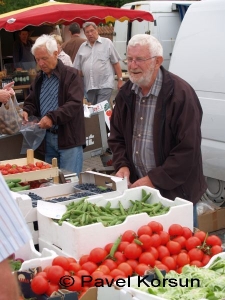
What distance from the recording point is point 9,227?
5.14ft

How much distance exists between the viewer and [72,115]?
592cm

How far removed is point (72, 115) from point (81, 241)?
2674mm

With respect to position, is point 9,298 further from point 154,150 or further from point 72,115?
point 72,115

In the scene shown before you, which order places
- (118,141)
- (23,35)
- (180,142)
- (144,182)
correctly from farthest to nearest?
(23,35) → (118,141) → (144,182) → (180,142)

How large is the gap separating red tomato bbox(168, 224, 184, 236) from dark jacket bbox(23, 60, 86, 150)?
254 centimetres

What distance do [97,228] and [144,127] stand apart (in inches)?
47.4

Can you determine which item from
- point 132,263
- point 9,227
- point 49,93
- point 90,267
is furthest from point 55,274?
point 49,93

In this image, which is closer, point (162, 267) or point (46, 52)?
point (162, 267)

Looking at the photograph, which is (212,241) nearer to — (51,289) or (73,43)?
(51,289)

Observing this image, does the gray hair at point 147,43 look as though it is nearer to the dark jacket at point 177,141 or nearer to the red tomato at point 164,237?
the dark jacket at point 177,141

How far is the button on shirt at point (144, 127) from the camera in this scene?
4363 mm

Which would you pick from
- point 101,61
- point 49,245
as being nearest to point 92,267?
point 49,245

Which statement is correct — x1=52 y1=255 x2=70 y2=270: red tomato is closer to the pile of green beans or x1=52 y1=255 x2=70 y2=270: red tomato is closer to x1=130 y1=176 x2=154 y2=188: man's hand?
the pile of green beans

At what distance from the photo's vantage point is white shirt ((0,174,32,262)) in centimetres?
155
